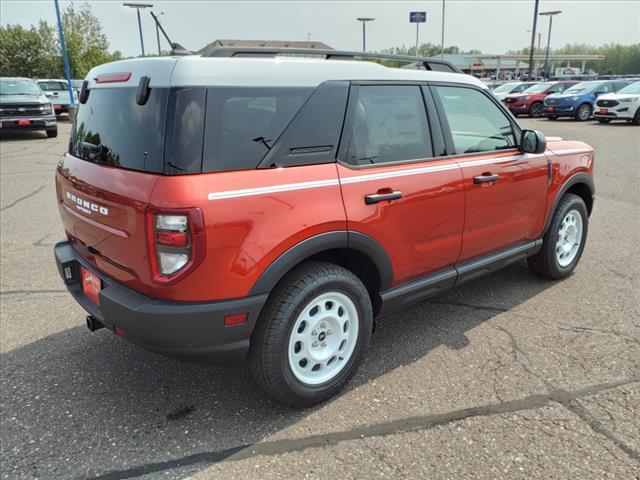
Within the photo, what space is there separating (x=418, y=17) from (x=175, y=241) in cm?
5028

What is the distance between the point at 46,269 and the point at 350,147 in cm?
365

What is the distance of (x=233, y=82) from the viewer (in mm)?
2383

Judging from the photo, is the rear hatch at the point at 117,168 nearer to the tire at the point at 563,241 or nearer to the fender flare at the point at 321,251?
the fender flare at the point at 321,251

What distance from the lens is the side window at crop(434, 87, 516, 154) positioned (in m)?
3.45

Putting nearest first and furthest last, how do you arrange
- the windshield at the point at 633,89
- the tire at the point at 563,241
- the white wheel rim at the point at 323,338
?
the white wheel rim at the point at 323,338, the tire at the point at 563,241, the windshield at the point at 633,89

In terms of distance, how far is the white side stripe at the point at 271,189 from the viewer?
7.47ft

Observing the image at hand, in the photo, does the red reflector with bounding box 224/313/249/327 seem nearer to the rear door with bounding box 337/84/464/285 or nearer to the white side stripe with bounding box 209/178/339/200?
the white side stripe with bounding box 209/178/339/200

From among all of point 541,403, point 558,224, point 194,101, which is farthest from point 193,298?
point 558,224

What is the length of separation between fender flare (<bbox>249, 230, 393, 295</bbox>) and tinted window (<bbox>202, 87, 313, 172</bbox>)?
0.48 meters

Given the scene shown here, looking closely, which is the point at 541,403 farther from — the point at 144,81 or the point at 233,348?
the point at 144,81

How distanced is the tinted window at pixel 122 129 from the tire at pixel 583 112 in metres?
21.4

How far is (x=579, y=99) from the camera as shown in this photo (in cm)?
2020

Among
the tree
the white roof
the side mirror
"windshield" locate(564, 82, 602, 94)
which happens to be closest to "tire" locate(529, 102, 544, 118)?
"windshield" locate(564, 82, 602, 94)

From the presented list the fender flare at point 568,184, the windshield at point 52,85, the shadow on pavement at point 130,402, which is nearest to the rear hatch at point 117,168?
the shadow on pavement at point 130,402
